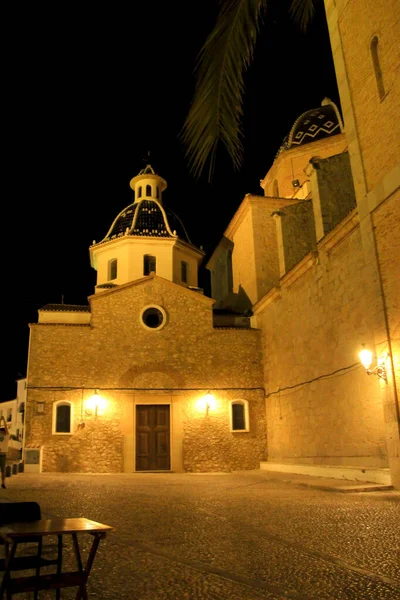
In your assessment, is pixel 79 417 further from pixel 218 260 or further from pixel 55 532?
pixel 55 532

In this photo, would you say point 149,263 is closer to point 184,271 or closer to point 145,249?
point 145,249

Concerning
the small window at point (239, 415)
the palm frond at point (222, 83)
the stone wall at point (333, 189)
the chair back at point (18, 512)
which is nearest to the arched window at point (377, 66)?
the stone wall at point (333, 189)

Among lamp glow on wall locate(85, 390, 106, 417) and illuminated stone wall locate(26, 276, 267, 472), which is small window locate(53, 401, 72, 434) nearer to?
illuminated stone wall locate(26, 276, 267, 472)

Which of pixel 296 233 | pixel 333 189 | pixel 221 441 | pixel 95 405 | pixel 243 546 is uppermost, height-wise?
pixel 333 189

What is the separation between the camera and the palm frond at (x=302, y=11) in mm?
4344

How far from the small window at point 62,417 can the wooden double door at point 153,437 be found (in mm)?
2178

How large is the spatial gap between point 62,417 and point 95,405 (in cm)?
109

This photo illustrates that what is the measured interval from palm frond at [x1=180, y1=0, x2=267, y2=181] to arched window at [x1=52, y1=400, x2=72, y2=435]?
1427 centimetres

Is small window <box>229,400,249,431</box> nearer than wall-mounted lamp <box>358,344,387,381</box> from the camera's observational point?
No

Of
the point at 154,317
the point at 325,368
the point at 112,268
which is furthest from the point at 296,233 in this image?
the point at 112,268

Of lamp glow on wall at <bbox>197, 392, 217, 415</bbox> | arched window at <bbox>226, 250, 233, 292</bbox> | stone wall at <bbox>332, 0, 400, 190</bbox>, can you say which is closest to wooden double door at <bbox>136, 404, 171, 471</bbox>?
lamp glow on wall at <bbox>197, 392, 217, 415</bbox>

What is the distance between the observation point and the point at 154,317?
17938 mm

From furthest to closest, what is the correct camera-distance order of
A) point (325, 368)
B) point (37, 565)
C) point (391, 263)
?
1. point (325, 368)
2. point (391, 263)
3. point (37, 565)

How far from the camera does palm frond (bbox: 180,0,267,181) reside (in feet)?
11.0
